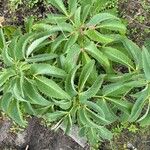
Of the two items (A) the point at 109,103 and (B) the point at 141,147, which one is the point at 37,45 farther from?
(B) the point at 141,147

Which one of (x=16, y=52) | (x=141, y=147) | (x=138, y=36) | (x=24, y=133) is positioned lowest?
(x=141, y=147)

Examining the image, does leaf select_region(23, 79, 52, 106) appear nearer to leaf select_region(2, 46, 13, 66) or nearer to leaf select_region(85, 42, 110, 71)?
leaf select_region(2, 46, 13, 66)

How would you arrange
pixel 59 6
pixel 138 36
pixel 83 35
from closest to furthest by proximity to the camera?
1. pixel 83 35
2. pixel 59 6
3. pixel 138 36

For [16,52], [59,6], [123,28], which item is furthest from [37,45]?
[123,28]

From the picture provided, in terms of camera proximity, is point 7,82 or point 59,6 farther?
point 59,6

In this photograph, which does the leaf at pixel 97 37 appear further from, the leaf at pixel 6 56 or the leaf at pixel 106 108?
the leaf at pixel 6 56

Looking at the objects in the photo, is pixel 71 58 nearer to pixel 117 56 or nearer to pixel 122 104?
pixel 117 56
